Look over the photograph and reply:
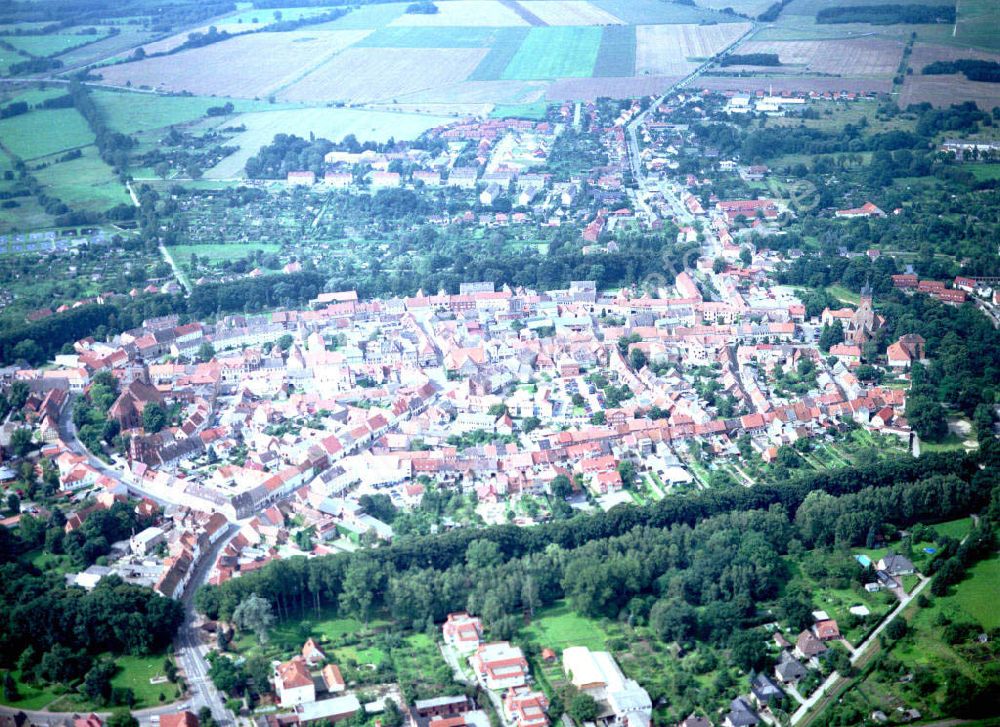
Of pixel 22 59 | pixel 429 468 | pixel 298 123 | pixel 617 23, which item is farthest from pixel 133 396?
pixel 617 23

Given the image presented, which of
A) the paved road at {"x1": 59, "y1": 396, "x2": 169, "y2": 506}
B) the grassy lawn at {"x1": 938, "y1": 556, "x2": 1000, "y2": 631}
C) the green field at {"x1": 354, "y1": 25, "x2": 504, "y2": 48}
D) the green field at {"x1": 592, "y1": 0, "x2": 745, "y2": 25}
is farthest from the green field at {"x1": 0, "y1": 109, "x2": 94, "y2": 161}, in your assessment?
the grassy lawn at {"x1": 938, "y1": 556, "x2": 1000, "y2": 631}

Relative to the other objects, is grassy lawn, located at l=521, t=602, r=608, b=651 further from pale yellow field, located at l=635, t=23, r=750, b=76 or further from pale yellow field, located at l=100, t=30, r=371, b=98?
pale yellow field, located at l=635, t=23, r=750, b=76

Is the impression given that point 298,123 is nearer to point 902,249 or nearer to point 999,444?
point 902,249

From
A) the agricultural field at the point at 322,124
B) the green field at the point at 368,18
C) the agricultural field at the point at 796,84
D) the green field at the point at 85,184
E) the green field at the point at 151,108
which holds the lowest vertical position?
the green field at the point at 85,184

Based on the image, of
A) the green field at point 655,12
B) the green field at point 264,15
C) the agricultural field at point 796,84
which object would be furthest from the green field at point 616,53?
the green field at point 264,15

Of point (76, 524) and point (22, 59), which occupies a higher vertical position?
point (22, 59)

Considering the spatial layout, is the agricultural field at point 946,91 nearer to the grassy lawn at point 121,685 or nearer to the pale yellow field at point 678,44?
the pale yellow field at point 678,44
